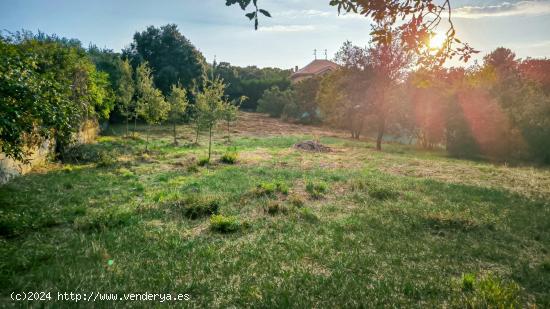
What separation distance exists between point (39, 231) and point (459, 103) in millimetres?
36381

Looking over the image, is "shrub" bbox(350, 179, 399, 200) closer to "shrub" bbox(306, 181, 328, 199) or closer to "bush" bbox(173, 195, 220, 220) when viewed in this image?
"shrub" bbox(306, 181, 328, 199)

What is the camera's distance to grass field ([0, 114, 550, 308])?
6121mm

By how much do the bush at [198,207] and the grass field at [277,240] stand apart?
0.05 metres

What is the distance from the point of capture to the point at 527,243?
9047 millimetres

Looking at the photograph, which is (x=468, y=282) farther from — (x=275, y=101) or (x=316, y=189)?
(x=275, y=101)

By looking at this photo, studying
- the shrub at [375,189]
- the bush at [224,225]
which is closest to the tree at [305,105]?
the shrub at [375,189]

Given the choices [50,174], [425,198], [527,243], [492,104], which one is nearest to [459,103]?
[492,104]

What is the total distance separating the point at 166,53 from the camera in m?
55.2

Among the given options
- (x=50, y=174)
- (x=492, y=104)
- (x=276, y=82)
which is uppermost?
(x=276, y=82)

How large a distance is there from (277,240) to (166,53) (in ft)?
175

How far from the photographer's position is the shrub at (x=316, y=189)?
13.9 metres

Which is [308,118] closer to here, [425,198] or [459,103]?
[459,103]

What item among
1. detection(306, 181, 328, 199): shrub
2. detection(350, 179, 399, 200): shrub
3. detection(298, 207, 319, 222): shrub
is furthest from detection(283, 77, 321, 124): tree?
detection(298, 207, 319, 222): shrub

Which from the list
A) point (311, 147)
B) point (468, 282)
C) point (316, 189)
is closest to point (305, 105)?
point (311, 147)
